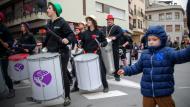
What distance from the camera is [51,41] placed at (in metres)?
6.18

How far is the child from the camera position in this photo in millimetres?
3994

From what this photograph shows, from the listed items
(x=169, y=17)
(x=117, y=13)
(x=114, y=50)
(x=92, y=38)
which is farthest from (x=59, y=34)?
(x=169, y=17)

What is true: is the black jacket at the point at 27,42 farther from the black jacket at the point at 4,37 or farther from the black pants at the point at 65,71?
the black pants at the point at 65,71

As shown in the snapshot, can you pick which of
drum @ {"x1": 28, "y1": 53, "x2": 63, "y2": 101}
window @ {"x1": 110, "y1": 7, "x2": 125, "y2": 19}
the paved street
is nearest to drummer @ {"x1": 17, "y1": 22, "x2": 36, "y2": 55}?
the paved street

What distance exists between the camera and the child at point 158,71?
3.99 meters

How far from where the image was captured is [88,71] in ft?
22.3

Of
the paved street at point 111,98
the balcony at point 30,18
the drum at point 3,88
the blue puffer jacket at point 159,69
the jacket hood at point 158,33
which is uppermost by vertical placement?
the balcony at point 30,18

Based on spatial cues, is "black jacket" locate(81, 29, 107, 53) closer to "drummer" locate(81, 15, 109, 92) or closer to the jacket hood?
"drummer" locate(81, 15, 109, 92)

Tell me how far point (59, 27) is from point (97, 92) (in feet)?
6.17

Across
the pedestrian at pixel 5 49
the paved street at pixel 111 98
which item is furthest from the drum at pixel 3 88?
the paved street at pixel 111 98

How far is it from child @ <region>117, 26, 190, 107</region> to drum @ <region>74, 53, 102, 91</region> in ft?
8.93

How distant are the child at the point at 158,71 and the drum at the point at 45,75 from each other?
1925 millimetres

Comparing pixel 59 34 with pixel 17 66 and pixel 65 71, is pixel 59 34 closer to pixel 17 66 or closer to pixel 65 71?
pixel 65 71

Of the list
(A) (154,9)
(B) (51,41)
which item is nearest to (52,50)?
(B) (51,41)
